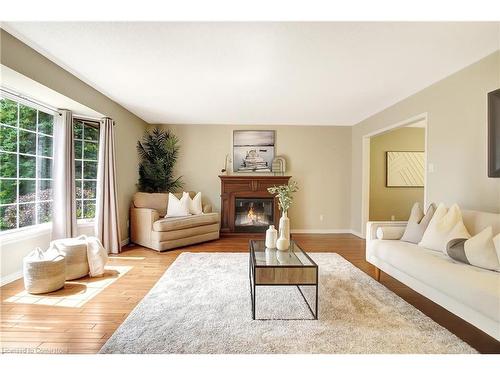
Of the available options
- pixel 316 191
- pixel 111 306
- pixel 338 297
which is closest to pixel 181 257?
pixel 111 306

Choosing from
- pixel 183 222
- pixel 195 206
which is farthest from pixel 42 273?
pixel 195 206

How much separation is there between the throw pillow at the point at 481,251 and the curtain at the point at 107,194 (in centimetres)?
417

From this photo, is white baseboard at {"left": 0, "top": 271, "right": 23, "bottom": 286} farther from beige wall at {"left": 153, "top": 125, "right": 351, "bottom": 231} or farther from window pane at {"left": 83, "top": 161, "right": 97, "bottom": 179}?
beige wall at {"left": 153, "top": 125, "right": 351, "bottom": 231}

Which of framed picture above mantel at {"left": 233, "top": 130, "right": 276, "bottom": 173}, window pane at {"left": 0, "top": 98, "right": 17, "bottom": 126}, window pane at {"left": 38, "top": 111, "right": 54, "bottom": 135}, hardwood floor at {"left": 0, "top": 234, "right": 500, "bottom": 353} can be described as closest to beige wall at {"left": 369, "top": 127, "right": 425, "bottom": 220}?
framed picture above mantel at {"left": 233, "top": 130, "right": 276, "bottom": 173}

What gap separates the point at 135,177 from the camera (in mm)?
5004

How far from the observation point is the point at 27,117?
3.08 meters

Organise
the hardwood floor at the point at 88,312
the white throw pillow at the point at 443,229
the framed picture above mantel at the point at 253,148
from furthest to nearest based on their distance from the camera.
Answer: the framed picture above mantel at the point at 253,148 < the white throw pillow at the point at 443,229 < the hardwood floor at the point at 88,312

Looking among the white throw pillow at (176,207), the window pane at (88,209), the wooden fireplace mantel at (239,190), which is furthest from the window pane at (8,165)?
the wooden fireplace mantel at (239,190)

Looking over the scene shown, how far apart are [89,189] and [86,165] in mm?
374

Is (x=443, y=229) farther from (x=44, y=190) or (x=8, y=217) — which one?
(x=44, y=190)

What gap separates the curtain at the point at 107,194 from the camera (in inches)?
150

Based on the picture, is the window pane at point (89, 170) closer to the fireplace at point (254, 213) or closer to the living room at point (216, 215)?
the living room at point (216, 215)

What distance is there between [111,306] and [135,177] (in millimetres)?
3207
